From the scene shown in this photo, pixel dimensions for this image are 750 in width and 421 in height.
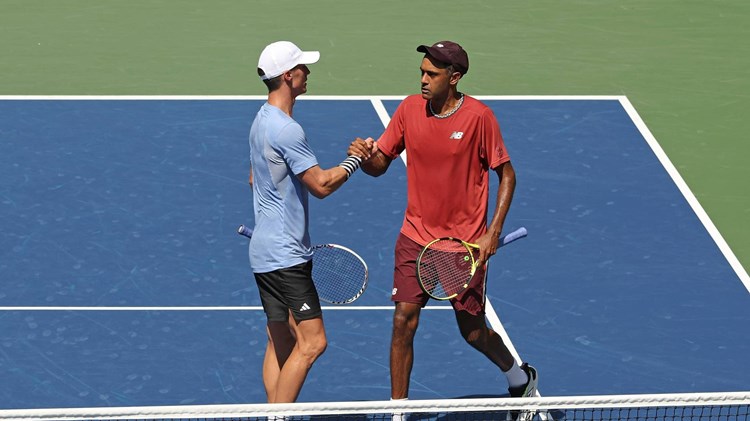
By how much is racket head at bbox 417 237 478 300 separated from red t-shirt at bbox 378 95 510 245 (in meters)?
0.09

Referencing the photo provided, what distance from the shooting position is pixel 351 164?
7910 millimetres

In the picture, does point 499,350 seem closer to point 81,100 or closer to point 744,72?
point 81,100

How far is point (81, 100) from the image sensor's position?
581 inches

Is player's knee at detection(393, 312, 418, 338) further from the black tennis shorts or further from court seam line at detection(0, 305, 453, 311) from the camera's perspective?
court seam line at detection(0, 305, 453, 311)

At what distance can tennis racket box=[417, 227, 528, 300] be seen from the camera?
8016 mm

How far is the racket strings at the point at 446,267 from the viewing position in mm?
8031

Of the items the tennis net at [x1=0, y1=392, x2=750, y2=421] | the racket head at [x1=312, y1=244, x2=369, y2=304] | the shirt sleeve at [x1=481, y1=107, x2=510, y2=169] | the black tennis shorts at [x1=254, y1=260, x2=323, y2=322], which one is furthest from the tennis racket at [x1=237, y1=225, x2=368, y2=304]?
the tennis net at [x1=0, y1=392, x2=750, y2=421]

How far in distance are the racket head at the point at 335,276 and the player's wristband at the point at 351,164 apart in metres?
0.65

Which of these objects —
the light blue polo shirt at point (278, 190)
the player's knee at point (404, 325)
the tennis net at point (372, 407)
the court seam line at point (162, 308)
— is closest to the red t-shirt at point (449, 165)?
the player's knee at point (404, 325)

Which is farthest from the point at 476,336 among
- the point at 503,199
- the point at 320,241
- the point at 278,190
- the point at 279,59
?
the point at 320,241

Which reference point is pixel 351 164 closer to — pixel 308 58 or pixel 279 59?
pixel 308 58

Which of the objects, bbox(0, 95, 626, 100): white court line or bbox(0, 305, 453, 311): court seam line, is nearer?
bbox(0, 305, 453, 311): court seam line

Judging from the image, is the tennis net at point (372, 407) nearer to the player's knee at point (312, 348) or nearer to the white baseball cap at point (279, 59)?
the player's knee at point (312, 348)

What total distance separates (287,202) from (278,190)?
0.09m
